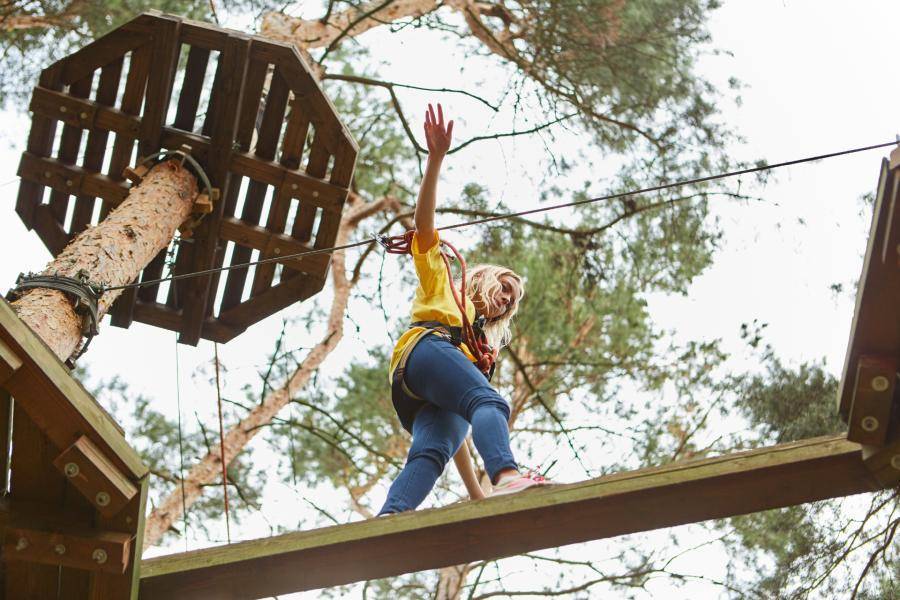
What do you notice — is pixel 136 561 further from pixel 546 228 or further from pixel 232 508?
pixel 232 508

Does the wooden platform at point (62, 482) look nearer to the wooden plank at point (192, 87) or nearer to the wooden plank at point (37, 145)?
the wooden plank at point (192, 87)

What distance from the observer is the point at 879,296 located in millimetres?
2609

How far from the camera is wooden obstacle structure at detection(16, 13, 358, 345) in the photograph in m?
5.47

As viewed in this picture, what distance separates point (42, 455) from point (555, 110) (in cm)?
632

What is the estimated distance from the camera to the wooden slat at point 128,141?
217 inches

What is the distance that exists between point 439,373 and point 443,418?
0.84 ft

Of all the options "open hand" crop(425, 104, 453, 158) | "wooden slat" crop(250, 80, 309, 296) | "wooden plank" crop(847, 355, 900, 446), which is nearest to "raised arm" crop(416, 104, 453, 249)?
"open hand" crop(425, 104, 453, 158)

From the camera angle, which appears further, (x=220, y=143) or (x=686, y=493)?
(x=220, y=143)

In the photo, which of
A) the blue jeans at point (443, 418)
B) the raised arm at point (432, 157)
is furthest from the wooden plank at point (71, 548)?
the raised arm at point (432, 157)

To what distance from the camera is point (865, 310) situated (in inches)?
104

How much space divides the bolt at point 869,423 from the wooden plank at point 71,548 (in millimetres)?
1908

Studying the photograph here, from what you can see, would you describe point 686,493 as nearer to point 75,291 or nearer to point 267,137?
point 75,291

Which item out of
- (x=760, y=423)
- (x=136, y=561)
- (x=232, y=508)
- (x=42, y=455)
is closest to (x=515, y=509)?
(x=136, y=561)

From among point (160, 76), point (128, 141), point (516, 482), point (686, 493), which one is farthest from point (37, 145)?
point (686, 493)
